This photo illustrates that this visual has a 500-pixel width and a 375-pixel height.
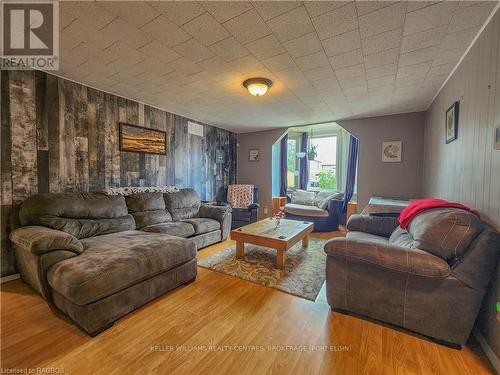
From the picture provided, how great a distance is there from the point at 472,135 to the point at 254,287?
248 cm

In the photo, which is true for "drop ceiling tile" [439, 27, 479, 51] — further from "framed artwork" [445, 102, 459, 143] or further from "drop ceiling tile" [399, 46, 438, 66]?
"framed artwork" [445, 102, 459, 143]

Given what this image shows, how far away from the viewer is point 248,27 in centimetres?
175

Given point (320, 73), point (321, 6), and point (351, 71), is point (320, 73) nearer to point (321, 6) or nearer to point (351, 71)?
point (351, 71)

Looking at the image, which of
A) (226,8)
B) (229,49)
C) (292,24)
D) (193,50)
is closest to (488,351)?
(292,24)

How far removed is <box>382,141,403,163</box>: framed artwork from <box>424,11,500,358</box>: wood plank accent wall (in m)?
1.46

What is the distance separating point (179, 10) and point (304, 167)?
4.94m

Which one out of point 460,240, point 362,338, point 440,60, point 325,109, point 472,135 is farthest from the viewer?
point 325,109

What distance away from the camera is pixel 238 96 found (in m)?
3.32

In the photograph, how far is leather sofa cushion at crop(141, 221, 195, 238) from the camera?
290 centimetres

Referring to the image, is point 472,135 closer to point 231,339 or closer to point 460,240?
point 460,240

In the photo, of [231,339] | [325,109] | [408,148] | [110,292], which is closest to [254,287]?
[231,339]

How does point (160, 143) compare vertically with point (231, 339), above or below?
above

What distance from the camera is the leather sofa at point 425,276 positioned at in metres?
1.41

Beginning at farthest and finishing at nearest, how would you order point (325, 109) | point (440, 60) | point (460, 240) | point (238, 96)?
point (325, 109) → point (238, 96) → point (440, 60) → point (460, 240)
